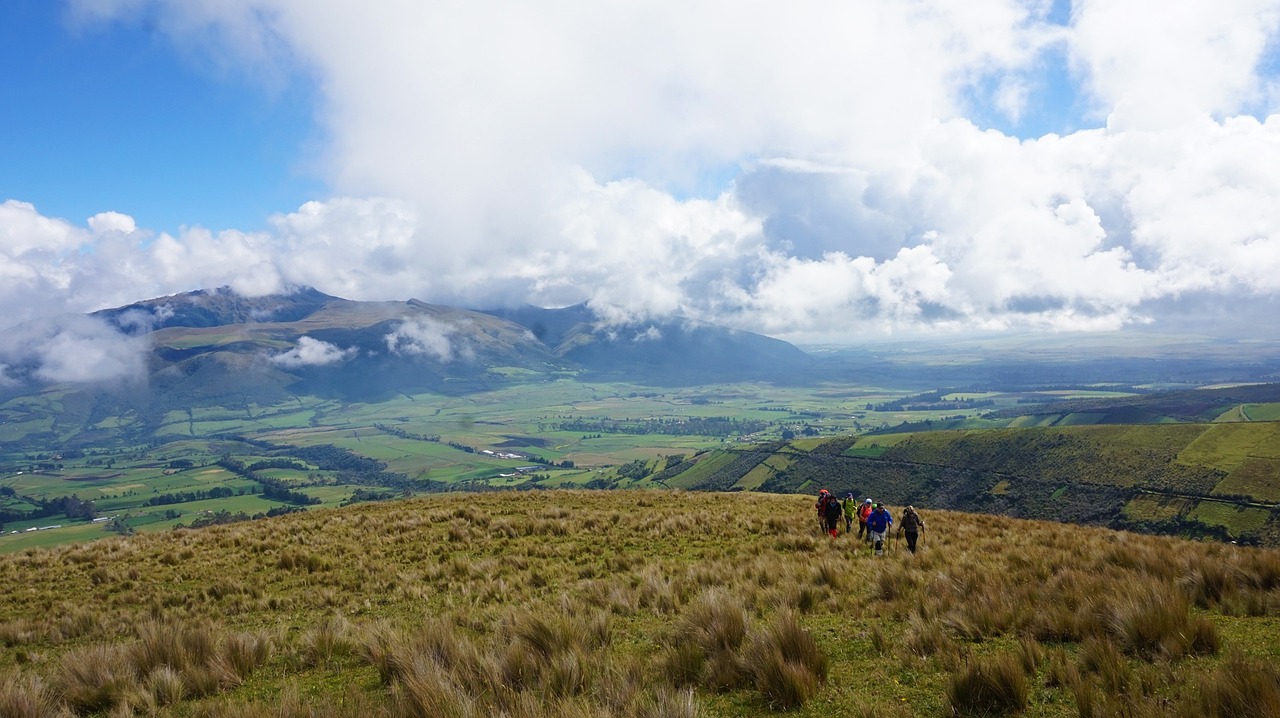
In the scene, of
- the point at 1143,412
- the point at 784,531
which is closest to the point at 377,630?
the point at 784,531

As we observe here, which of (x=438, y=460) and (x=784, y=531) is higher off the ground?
(x=784, y=531)

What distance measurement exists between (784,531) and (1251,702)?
15.9 metres

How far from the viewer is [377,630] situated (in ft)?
29.2

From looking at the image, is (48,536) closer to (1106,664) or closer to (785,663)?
(785,663)

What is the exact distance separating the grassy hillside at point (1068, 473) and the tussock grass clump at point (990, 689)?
79.4 m

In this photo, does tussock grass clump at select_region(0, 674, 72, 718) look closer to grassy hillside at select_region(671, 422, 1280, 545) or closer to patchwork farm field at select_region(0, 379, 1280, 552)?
patchwork farm field at select_region(0, 379, 1280, 552)

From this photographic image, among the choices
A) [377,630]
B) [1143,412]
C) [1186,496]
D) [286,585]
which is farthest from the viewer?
Result: [1143,412]

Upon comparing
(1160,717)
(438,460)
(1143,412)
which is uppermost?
(1160,717)

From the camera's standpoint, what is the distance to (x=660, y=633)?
27.9 ft

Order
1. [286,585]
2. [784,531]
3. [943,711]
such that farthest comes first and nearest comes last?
[784,531]
[286,585]
[943,711]

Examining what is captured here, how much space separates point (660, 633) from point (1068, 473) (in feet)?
364

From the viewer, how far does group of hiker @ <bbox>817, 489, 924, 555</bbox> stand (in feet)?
53.1

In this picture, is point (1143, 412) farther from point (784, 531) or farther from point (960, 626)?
point (960, 626)

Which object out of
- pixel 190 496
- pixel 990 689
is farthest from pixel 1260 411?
pixel 190 496
